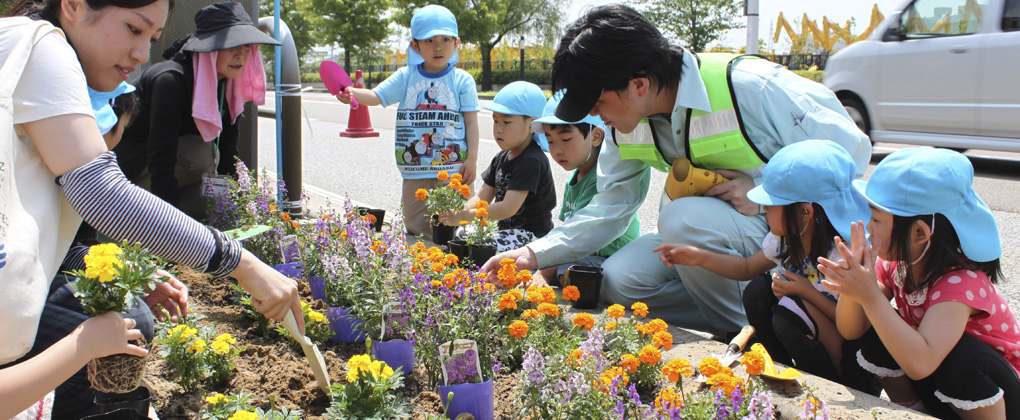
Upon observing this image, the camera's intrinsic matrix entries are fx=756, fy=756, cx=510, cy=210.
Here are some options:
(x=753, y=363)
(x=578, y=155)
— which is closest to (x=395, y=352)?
(x=753, y=363)

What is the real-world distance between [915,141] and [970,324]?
281 inches

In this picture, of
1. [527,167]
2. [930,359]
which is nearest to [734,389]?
[930,359]

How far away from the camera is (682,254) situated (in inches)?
110

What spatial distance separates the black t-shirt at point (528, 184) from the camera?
12.9ft

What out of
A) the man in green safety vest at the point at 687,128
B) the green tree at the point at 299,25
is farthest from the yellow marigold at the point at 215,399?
the green tree at the point at 299,25

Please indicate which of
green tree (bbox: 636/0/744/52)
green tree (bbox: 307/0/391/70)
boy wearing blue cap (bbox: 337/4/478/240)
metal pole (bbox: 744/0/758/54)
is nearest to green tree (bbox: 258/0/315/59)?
green tree (bbox: 307/0/391/70)

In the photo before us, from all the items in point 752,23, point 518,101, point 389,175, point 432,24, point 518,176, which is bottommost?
point 389,175

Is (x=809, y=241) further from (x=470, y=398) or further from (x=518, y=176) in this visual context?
(x=518, y=176)

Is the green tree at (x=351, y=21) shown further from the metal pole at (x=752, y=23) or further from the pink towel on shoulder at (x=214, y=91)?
the pink towel on shoulder at (x=214, y=91)

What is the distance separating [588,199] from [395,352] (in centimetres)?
175

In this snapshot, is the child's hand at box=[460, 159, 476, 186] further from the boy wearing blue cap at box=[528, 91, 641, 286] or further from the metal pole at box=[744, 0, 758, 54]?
the metal pole at box=[744, 0, 758, 54]

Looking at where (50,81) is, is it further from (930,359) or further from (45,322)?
(930,359)

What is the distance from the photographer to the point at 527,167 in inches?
155

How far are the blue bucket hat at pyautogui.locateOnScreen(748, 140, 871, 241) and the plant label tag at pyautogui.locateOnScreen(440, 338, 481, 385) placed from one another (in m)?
1.03
